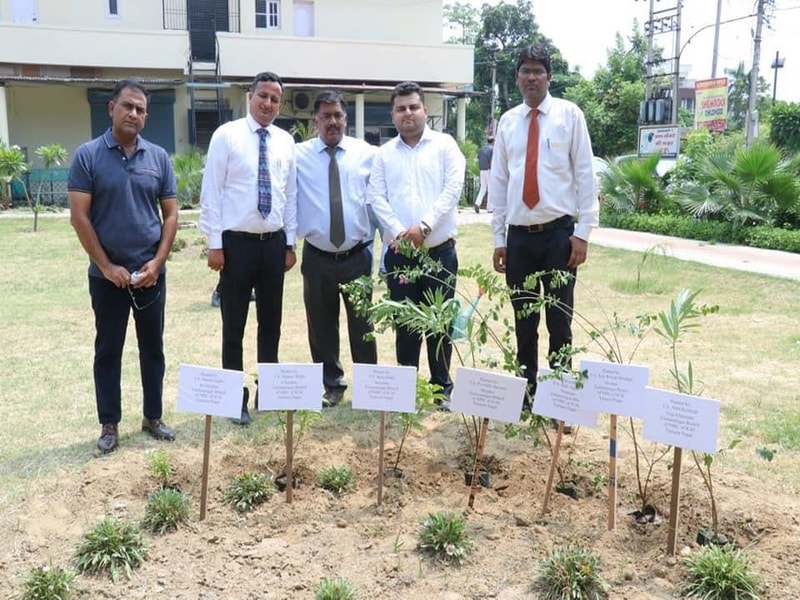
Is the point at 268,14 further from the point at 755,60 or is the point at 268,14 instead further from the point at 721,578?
the point at 721,578

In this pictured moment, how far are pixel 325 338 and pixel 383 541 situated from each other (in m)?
1.87

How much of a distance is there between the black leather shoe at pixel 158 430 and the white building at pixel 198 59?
1815 centimetres

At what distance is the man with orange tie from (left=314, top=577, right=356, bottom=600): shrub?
5.44 ft

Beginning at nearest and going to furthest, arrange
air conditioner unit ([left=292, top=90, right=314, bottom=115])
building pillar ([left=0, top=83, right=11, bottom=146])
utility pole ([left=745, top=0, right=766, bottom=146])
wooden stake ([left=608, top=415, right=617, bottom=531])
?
wooden stake ([left=608, top=415, right=617, bottom=531]) < building pillar ([left=0, top=83, right=11, bottom=146]) < utility pole ([left=745, top=0, right=766, bottom=146]) < air conditioner unit ([left=292, top=90, right=314, bottom=115])

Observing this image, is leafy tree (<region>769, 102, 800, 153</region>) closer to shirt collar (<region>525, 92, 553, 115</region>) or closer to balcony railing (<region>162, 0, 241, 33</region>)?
balcony railing (<region>162, 0, 241, 33</region>)

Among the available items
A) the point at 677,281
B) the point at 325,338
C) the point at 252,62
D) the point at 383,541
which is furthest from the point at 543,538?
the point at 252,62

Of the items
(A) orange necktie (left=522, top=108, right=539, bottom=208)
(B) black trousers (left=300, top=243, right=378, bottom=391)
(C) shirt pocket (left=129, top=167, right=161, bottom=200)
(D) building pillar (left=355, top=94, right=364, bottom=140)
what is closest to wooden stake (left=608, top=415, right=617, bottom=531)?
(A) orange necktie (left=522, top=108, right=539, bottom=208)

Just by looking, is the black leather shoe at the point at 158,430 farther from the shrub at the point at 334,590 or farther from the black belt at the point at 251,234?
the shrub at the point at 334,590

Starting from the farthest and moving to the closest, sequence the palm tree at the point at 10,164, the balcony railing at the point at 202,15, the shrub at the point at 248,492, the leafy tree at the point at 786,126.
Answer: the balcony railing at the point at 202,15, the leafy tree at the point at 786,126, the palm tree at the point at 10,164, the shrub at the point at 248,492

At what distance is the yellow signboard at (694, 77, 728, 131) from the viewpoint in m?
29.2

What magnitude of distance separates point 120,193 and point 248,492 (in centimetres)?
160

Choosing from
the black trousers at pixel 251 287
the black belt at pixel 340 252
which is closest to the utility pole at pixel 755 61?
the black belt at pixel 340 252

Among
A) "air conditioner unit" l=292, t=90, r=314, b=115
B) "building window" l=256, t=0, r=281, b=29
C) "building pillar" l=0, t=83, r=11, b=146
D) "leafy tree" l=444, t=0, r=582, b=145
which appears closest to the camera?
"building pillar" l=0, t=83, r=11, b=146

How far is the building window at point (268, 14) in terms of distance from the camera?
23.4m
